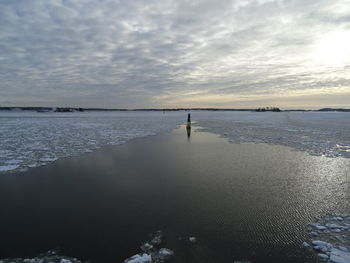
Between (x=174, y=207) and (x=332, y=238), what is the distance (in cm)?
269

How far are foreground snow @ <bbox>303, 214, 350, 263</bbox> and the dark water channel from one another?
0.60 feet

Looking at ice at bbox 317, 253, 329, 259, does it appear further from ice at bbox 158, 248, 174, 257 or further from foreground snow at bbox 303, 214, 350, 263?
ice at bbox 158, 248, 174, 257

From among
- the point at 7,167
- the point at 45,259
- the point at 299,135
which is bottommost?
the point at 45,259

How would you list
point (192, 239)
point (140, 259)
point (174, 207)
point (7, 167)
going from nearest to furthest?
point (140, 259) < point (192, 239) < point (174, 207) < point (7, 167)

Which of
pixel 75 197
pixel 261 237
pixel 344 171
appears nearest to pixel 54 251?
pixel 75 197

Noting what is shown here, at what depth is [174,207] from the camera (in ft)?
13.5

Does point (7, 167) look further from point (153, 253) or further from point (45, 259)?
point (153, 253)

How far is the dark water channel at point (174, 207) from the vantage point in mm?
2980

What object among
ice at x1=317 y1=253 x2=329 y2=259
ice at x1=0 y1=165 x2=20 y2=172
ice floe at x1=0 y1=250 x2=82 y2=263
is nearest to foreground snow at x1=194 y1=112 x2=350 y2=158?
ice at x1=317 y1=253 x2=329 y2=259

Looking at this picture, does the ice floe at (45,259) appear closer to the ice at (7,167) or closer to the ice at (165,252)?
the ice at (165,252)

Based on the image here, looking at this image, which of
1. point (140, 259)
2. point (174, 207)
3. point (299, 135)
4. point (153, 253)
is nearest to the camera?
point (140, 259)

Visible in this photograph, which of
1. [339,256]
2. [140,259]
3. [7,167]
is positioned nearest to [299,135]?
[339,256]

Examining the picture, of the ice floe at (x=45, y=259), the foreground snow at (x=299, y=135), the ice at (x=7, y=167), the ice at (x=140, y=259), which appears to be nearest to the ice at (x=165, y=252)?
the ice at (x=140, y=259)

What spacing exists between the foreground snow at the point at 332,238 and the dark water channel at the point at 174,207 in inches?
7.2
